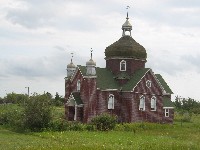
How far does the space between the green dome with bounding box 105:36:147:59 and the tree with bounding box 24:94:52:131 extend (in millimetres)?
17046

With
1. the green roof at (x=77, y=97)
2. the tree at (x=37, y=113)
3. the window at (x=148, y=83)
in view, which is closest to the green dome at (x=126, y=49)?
the window at (x=148, y=83)

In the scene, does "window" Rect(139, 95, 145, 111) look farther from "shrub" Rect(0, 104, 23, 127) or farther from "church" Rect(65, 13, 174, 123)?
"shrub" Rect(0, 104, 23, 127)

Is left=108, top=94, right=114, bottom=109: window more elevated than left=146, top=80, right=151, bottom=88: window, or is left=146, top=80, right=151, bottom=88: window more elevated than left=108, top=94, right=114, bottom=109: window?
left=146, top=80, right=151, bottom=88: window

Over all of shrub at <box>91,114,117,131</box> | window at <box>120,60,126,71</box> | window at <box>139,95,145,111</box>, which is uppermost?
window at <box>120,60,126,71</box>

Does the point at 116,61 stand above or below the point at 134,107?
above

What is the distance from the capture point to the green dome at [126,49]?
56.2m

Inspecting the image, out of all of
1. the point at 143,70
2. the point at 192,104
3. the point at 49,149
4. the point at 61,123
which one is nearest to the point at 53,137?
the point at 61,123

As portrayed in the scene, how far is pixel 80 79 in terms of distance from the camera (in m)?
54.2

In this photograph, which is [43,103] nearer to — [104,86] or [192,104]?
[104,86]

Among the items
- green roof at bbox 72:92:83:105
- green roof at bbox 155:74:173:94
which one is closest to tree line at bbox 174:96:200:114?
green roof at bbox 155:74:173:94

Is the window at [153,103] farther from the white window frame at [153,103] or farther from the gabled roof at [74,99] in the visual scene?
the gabled roof at [74,99]

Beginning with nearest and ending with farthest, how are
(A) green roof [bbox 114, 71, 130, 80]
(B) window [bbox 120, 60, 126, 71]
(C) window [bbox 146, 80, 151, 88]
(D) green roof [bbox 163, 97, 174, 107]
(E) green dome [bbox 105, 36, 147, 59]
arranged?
(C) window [bbox 146, 80, 151, 88] < (A) green roof [bbox 114, 71, 130, 80] < (E) green dome [bbox 105, 36, 147, 59] < (B) window [bbox 120, 60, 126, 71] < (D) green roof [bbox 163, 97, 174, 107]

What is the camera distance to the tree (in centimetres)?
4059

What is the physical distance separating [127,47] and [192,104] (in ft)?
114
